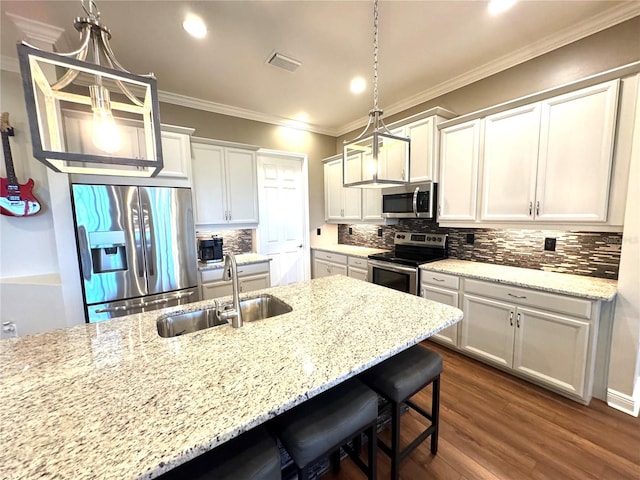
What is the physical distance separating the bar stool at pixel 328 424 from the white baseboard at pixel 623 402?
1.99 meters

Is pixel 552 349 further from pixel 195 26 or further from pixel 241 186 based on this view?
pixel 195 26

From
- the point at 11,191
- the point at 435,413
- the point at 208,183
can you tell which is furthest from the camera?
the point at 208,183

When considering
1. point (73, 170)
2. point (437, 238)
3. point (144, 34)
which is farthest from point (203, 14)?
point (437, 238)

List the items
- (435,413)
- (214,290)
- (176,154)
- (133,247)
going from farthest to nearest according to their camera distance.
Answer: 1. (214,290)
2. (176,154)
3. (133,247)
4. (435,413)

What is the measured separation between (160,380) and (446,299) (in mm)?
2507

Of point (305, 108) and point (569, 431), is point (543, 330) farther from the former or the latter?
point (305, 108)

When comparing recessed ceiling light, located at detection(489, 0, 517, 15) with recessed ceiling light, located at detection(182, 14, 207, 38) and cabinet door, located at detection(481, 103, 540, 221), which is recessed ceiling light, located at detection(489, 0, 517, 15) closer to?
cabinet door, located at detection(481, 103, 540, 221)

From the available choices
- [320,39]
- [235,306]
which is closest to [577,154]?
[320,39]

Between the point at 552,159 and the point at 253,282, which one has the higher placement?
the point at 552,159

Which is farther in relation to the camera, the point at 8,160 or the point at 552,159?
the point at 8,160

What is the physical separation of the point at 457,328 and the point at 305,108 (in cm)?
332

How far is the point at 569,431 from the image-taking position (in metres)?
1.74

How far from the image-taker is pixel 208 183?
3.21 meters

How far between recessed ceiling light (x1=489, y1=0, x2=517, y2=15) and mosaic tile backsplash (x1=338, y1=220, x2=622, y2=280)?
6.08ft
